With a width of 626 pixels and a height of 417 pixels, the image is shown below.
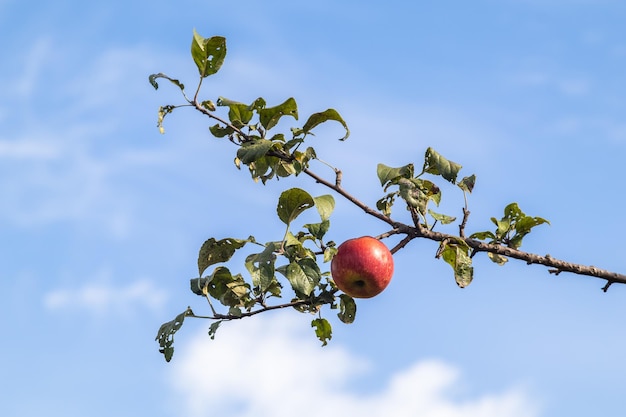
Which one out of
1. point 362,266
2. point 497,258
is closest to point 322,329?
point 362,266

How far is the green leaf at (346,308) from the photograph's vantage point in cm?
425

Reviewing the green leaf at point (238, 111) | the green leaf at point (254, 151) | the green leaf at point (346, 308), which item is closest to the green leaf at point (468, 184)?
the green leaf at point (346, 308)

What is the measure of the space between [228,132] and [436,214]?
4.13ft

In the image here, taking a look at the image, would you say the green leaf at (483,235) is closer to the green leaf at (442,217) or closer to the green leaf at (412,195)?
the green leaf at (442,217)

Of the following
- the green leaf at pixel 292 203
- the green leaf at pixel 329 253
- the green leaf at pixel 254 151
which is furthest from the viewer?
the green leaf at pixel 329 253

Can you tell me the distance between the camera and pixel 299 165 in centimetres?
383

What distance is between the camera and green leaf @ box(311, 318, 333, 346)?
456cm

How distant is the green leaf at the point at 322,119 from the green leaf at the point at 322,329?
1.28 m

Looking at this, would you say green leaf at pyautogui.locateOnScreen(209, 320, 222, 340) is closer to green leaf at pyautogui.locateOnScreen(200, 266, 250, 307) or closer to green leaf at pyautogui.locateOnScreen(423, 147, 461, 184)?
green leaf at pyautogui.locateOnScreen(200, 266, 250, 307)

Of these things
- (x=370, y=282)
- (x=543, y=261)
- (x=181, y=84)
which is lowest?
(x=543, y=261)

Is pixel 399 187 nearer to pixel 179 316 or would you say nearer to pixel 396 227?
pixel 396 227

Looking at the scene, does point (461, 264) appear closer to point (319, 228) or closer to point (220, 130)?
point (319, 228)

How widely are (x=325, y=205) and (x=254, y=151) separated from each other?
54cm

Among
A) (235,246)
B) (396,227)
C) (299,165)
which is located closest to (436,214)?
(396,227)
